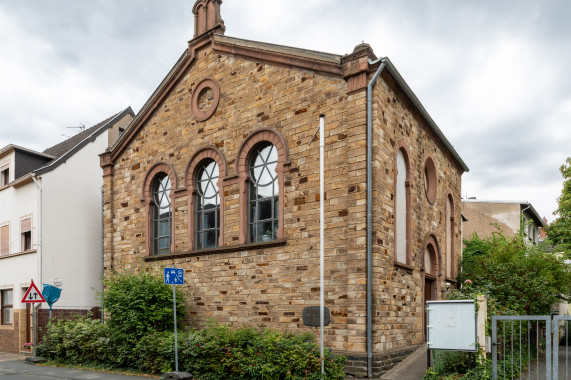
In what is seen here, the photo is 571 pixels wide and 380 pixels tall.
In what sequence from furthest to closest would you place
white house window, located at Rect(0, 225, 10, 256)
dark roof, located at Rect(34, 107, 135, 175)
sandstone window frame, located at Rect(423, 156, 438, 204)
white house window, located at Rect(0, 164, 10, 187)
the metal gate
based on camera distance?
white house window, located at Rect(0, 164, 10, 187), white house window, located at Rect(0, 225, 10, 256), dark roof, located at Rect(34, 107, 135, 175), sandstone window frame, located at Rect(423, 156, 438, 204), the metal gate

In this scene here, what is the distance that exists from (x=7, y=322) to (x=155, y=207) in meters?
8.97

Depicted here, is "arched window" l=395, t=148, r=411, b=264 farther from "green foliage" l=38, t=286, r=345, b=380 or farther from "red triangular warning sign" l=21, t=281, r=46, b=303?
"red triangular warning sign" l=21, t=281, r=46, b=303

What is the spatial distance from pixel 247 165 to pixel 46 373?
771 centimetres

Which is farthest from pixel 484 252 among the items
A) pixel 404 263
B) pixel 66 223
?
pixel 66 223

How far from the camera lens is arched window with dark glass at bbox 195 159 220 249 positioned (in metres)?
14.7

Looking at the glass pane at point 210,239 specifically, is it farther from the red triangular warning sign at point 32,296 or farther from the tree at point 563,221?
the tree at point 563,221

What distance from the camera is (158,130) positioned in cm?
1683

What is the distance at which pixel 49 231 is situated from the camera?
63.2 feet

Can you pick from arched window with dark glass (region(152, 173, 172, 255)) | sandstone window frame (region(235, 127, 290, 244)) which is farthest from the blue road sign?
arched window with dark glass (region(152, 173, 172, 255))

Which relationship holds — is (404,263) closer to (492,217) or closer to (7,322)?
(7,322)

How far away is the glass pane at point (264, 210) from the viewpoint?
1341cm

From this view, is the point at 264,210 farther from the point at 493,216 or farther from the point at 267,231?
the point at 493,216

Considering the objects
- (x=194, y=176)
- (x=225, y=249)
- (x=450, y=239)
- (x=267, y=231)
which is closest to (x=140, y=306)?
(x=225, y=249)

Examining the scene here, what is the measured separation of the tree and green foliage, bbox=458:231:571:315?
521cm
